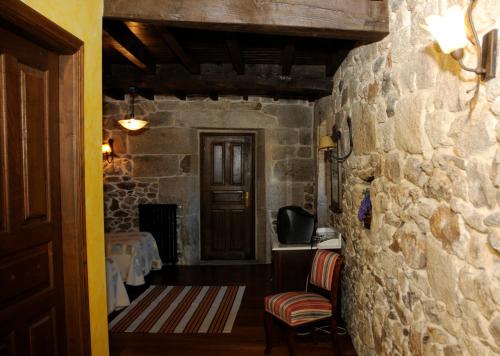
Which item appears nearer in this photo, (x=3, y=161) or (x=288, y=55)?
(x=3, y=161)

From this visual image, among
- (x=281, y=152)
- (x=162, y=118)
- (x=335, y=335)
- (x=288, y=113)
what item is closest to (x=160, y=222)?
(x=162, y=118)

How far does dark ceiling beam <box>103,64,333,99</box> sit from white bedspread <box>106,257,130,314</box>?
1.96 metres

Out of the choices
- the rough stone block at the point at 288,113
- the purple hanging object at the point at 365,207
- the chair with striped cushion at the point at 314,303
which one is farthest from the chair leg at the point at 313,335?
the rough stone block at the point at 288,113

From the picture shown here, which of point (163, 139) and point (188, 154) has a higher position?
point (163, 139)

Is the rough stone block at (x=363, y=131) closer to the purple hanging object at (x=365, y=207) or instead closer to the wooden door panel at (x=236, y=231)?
the purple hanging object at (x=365, y=207)

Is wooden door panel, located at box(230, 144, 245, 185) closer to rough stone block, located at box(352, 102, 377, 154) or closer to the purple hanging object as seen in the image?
rough stone block, located at box(352, 102, 377, 154)

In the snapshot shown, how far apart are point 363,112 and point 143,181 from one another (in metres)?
3.59

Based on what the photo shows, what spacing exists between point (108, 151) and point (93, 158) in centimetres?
337

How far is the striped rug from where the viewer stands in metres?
3.07

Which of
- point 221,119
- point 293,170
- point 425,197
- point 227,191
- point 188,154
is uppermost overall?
point 221,119

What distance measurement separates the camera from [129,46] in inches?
116

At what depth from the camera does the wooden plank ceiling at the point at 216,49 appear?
206 cm

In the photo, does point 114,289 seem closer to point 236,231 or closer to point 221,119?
point 236,231

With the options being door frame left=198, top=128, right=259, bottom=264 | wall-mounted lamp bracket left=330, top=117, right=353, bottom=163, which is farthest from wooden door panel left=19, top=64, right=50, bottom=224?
door frame left=198, top=128, right=259, bottom=264
